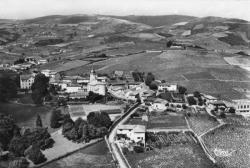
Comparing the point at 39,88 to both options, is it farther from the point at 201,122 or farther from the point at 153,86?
the point at 201,122

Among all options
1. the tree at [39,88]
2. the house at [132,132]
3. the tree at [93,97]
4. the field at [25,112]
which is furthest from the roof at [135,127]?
the tree at [39,88]

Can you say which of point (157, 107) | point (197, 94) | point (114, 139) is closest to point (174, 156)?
point (114, 139)

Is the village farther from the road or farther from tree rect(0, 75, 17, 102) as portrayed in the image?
tree rect(0, 75, 17, 102)

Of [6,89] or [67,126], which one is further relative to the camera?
[6,89]

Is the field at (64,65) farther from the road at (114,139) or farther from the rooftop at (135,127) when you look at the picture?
the rooftop at (135,127)

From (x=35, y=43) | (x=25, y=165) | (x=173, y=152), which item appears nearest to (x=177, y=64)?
(x=173, y=152)

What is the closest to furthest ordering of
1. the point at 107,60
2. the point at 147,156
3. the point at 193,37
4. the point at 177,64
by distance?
the point at 147,156, the point at 177,64, the point at 107,60, the point at 193,37

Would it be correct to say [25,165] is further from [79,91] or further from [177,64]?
[177,64]
